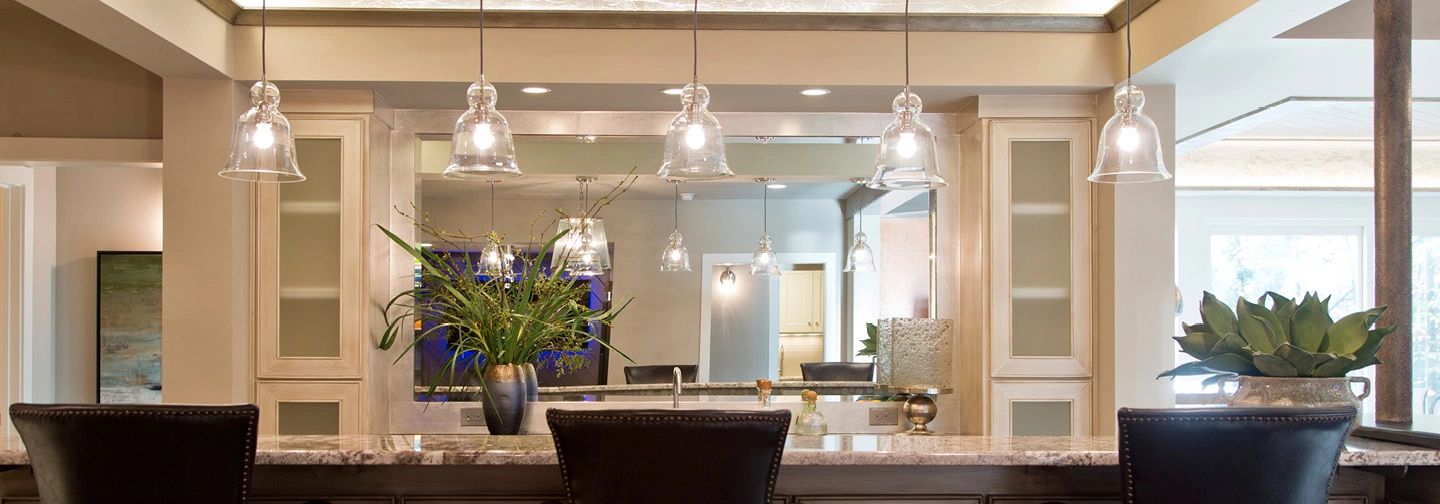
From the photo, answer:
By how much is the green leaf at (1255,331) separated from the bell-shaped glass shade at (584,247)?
2540 millimetres

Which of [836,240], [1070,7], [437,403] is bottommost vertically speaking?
[437,403]

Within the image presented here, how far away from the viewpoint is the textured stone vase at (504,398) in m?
3.37

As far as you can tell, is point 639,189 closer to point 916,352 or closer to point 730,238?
point 730,238

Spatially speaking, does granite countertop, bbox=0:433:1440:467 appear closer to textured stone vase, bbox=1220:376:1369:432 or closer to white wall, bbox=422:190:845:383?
textured stone vase, bbox=1220:376:1369:432

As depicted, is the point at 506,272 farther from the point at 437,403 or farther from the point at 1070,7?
the point at 1070,7

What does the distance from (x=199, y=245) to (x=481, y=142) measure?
2112 millimetres

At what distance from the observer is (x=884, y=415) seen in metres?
4.84

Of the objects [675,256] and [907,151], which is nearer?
[907,151]

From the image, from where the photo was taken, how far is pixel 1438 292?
9195mm

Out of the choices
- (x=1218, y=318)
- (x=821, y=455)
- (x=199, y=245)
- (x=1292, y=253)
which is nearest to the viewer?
(x=821, y=455)

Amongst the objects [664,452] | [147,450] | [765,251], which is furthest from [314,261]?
[664,452]

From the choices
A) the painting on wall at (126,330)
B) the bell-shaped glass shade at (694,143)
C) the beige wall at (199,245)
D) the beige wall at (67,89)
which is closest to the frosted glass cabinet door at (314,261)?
the beige wall at (199,245)

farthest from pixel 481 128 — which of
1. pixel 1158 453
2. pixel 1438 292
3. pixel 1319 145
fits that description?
pixel 1438 292

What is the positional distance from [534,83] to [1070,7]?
6.53 feet
